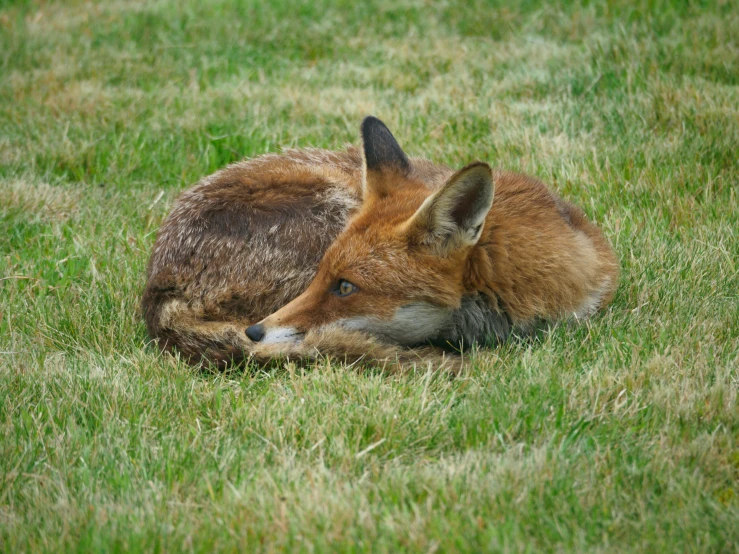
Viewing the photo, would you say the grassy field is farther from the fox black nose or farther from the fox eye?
the fox eye

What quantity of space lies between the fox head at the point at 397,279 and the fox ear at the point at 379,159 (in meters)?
0.43

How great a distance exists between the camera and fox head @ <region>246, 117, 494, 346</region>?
396 cm

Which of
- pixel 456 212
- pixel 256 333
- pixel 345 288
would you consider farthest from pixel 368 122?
pixel 256 333

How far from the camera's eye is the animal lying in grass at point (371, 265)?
3996mm

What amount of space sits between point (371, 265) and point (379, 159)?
86 cm

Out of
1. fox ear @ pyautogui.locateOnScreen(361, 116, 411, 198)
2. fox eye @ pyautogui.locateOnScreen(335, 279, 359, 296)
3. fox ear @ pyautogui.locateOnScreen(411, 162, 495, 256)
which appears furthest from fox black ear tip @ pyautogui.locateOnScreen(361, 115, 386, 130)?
fox eye @ pyautogui.locateOnScreen(335, 279, 359, 296)

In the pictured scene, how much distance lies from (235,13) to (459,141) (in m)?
5.56

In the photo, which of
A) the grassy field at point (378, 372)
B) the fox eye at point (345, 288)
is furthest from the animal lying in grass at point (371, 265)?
the grassy field at point (378, 372)

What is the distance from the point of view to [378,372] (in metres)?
3.96

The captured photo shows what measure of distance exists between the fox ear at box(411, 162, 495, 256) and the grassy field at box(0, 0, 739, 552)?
26.2 inches

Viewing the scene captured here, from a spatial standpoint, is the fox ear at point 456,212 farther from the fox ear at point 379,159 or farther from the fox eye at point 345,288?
the fox ear at point 379,159

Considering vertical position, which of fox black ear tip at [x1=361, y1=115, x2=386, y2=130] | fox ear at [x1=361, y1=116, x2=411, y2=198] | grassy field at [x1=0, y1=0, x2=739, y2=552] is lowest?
grassy field at [x1=0, y1=0, x2=739, y2=552]

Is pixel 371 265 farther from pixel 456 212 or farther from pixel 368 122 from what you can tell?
pixel 368 122

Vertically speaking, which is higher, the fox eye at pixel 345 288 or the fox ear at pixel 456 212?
the fox ear at pixel 456 212
